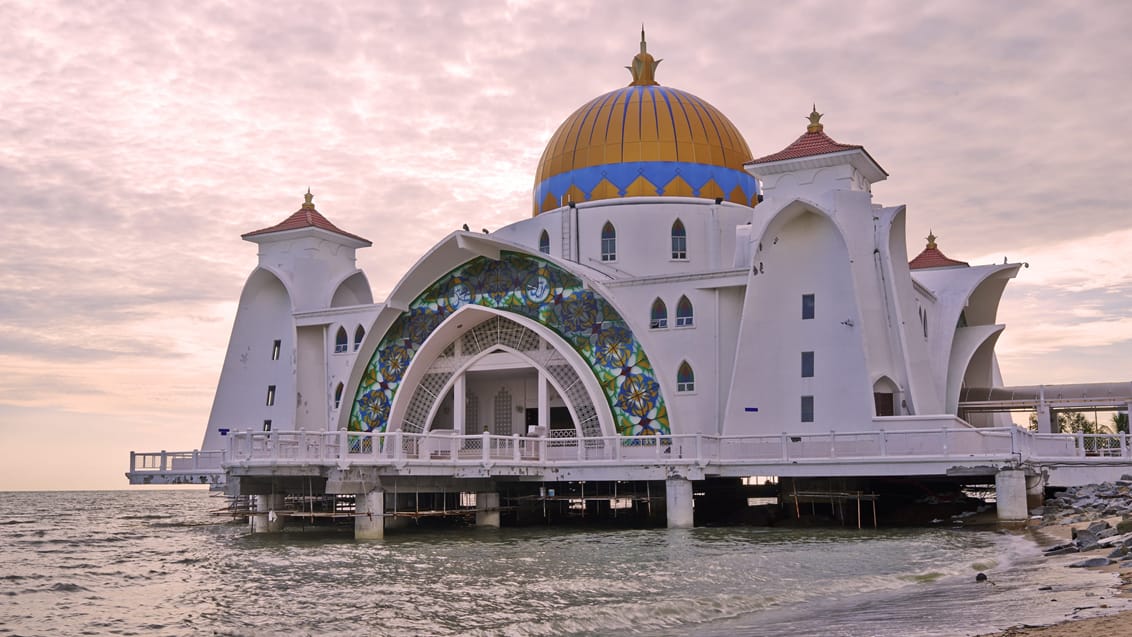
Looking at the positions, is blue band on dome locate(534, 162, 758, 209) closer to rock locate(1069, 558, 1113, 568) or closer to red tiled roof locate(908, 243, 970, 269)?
red tiled roof locate(908, 243, 970, 269)

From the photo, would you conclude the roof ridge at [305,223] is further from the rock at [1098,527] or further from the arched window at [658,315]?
the rock at [1098,527]

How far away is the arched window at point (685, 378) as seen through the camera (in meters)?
30.0

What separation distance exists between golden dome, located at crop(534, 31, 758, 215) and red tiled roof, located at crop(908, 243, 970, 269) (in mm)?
6624

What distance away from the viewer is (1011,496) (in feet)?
77.0

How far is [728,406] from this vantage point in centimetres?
2852

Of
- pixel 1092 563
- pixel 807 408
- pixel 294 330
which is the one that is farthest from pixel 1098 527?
pixel 294 330

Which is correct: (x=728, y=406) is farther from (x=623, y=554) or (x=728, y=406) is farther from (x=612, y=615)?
(x=612, y=615)

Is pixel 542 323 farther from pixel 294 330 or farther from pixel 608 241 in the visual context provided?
pixel 294 330

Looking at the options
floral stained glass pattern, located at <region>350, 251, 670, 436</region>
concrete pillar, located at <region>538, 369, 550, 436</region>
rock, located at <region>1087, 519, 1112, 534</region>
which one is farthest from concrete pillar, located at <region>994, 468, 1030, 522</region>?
concrete pillar, located at <region>538, 369, 550, 436</region>

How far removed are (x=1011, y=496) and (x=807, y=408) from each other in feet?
19.2

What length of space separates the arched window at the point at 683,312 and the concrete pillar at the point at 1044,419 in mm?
13122

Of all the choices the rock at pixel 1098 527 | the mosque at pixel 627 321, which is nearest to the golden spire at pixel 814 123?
the mosque at pixel 627 321

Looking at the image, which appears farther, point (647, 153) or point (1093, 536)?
point (647, 153)

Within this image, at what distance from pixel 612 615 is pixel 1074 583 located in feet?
17.0
